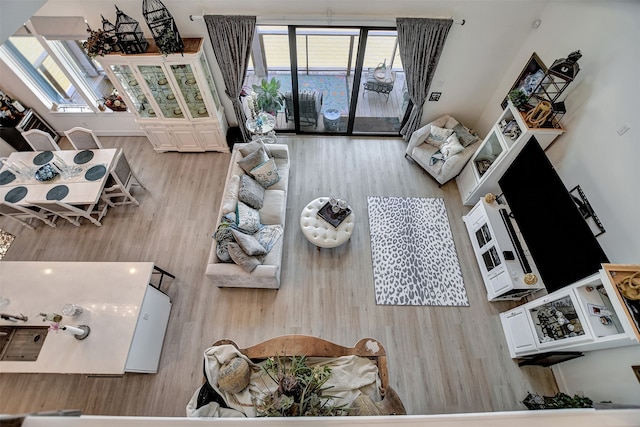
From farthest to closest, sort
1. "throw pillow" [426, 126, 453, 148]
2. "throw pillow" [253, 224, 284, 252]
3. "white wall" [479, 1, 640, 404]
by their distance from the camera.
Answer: "throw pillow" [426, 126, 453, 148]
"throw pillow" [253, 224, 284, 252]
"white wall" [479, 1, 640, 404]

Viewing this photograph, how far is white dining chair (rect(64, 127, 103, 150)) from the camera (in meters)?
4.30

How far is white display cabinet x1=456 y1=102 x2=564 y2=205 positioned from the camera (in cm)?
363

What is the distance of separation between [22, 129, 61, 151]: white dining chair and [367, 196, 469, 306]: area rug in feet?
15.8

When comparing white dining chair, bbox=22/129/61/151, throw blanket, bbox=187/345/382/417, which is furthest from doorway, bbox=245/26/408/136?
throw blanket, bbox=187/345/382/417

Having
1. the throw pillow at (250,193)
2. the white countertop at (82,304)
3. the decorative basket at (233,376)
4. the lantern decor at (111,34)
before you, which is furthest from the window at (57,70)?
the decorative basket at (233,376)

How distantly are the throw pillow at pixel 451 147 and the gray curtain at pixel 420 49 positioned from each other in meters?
0.75

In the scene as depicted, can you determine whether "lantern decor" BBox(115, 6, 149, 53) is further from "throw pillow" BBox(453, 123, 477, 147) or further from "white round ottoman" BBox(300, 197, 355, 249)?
"throw pillow" BBox(453, 123, 477, 147)

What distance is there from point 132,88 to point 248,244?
323 cm

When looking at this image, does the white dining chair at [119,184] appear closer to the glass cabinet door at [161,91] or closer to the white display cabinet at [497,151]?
the glass cabinet door at [161,91]

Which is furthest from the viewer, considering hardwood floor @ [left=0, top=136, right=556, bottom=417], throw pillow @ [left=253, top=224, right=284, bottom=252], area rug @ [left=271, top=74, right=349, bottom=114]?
area rug @ [left=271, top=74, right=349, bottom=114]

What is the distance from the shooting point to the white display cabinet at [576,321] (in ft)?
7.79

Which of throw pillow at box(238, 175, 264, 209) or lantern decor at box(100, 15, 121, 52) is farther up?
lantern decor at box(100, 15, 121, 52)

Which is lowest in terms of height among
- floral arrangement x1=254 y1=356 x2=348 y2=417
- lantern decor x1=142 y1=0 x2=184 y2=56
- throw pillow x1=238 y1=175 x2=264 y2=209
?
floral arrangement x1=254 y1=356 x2=348 y2=417

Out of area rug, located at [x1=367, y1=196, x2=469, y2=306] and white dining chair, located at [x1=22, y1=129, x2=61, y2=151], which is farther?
white dining chair, located at [x1=22, y1=129, x2=61, y2=151]
